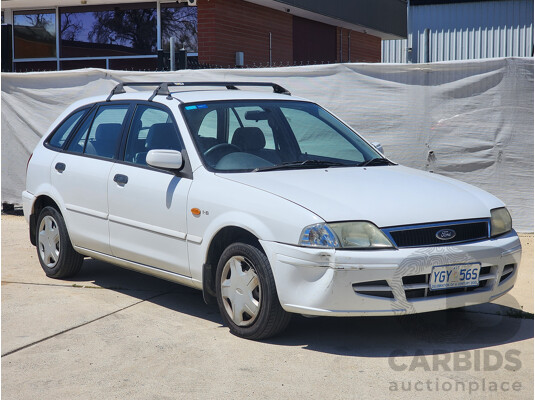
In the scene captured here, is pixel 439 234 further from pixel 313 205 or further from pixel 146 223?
pixel 146 223

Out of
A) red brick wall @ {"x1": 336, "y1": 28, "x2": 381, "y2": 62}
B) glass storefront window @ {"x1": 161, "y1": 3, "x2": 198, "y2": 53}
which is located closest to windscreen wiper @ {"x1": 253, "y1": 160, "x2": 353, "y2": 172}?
glass storefront window @ {"x1": 161, "y1": 3, "x2": 198, "y2": 53}

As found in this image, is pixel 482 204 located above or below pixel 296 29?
below

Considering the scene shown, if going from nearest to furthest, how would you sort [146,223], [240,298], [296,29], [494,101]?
[240,298] < [146,223] < [494,101] < [296,29]

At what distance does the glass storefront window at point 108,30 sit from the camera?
60.5ft

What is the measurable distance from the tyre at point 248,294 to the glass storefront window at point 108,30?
1335 centimetres

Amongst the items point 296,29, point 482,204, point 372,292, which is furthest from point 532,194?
point 296,29

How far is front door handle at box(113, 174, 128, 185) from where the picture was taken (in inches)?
260

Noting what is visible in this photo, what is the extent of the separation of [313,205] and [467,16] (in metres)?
28.4

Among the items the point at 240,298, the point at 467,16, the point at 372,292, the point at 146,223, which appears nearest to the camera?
the point at 372,292

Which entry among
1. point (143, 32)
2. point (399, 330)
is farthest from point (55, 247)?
point (143, 32)

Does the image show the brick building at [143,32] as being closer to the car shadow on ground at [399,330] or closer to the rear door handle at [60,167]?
the rear door handle at [60,167]

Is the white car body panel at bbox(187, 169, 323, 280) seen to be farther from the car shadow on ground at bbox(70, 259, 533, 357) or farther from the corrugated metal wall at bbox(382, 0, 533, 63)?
the corrugated metal wall at bbox(382, 0, 533, 63)

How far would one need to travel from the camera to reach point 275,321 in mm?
5465

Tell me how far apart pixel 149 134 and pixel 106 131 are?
0.62 meters
